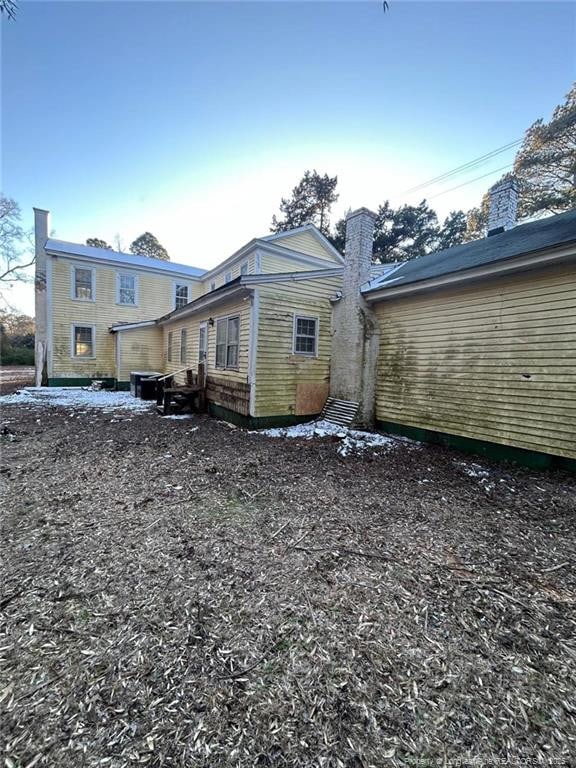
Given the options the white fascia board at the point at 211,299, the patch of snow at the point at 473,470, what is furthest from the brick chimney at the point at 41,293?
the patch of snow at the point at 473,470

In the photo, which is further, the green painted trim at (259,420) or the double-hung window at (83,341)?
the double-hung window at (83,341)

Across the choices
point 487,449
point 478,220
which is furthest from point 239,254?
point 478,220

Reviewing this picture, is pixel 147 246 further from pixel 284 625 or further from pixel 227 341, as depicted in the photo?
pixel 284 625

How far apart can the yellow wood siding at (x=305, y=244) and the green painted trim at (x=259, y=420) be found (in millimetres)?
8135

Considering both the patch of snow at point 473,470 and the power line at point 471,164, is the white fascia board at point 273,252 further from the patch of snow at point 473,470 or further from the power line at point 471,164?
the power line at point 471,164

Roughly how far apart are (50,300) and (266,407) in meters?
12.8

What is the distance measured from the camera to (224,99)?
8.34 metres

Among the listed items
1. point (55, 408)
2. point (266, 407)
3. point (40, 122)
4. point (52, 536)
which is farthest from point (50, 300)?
point (52, 536)

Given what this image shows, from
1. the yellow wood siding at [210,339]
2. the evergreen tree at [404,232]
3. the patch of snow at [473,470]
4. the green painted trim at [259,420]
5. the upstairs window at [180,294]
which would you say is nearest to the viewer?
the patch of snow at [473,470]

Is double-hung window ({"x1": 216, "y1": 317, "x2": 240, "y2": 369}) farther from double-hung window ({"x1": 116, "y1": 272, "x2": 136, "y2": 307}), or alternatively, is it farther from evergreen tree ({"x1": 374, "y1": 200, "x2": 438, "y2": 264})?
evergreen tree ({"x1": 374, "y1": 200, "x2": 438, "y2": 264})

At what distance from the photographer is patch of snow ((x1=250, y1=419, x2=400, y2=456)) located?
6.27m

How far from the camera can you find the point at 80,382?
48.6 feet

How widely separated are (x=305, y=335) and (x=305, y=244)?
7.70m

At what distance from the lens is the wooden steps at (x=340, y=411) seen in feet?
25.4
